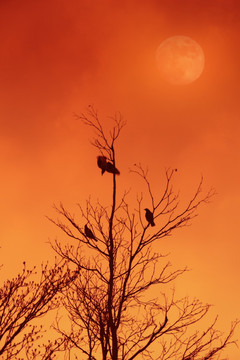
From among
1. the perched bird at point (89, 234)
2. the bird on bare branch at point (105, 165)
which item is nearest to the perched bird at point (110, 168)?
the bird on bare branch at point (105, 165)

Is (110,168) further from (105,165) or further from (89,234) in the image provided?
(89,234)

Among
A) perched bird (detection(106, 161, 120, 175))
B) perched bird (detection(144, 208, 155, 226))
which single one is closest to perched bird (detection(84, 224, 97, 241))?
perched bird (detection(144, 208, 155, 226))

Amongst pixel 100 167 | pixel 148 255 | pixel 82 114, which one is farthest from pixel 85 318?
pixel 82 114

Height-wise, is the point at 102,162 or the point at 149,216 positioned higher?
the point at 102,162

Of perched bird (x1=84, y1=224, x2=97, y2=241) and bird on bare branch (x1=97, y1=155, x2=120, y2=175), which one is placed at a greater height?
bird on bare branch (x1=97, y1=155, x2=120, y2=175)

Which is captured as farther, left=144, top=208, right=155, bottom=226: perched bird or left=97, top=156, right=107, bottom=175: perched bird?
left=97, top=156, right=107, bottom=175: perched bird

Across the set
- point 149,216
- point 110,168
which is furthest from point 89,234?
point 110,168

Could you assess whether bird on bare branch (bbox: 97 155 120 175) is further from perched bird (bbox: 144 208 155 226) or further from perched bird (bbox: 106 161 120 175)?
perched bird (bbox: 144 208 155 226)

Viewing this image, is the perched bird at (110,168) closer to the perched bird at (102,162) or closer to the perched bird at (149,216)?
the perched bird at (102,162)

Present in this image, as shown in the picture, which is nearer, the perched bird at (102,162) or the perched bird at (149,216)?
the perched bird at (149,216)

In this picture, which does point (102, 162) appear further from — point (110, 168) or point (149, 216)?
point (149, 216)

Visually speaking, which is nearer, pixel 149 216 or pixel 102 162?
pixel 149 216

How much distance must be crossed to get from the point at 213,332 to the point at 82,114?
16.2 feet

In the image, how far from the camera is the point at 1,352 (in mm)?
10523
